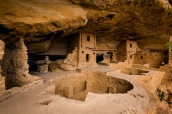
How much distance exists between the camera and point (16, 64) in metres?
6.47

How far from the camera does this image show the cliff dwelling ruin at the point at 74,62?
441cm

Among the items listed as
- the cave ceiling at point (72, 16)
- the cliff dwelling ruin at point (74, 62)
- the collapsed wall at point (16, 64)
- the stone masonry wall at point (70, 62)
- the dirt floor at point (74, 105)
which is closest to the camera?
the dirt floor at point (74, 105)

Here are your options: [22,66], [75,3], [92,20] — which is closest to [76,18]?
[75,3]

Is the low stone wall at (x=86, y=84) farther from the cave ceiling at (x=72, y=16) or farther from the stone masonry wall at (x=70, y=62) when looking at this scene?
the cave ceiling at (x=72, y=16)

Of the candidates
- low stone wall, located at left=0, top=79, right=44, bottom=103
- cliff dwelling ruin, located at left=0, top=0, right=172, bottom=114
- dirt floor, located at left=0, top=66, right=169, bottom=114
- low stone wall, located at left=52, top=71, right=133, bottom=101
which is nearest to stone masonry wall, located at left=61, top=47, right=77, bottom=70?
cliff dwelling ruin, located at left=0, top=0, right=172, bottom=114

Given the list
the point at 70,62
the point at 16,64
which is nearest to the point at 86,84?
the point at 70,62

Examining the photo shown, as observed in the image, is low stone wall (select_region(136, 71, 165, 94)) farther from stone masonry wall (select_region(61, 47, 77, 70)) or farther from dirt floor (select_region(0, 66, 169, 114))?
stone masonry wall (select_region(61, 47, 77, 70))

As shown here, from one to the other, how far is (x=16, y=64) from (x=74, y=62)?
5.92m

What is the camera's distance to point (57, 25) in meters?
7.05

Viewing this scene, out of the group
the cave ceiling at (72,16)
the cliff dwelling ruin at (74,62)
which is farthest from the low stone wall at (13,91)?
the cave ceiling at (72,16)

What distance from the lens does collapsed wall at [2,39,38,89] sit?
6426 mm

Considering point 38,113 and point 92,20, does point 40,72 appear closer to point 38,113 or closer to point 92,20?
point 92,20

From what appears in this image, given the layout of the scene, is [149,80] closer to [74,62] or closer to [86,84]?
[86,84]

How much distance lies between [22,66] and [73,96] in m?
4.16
